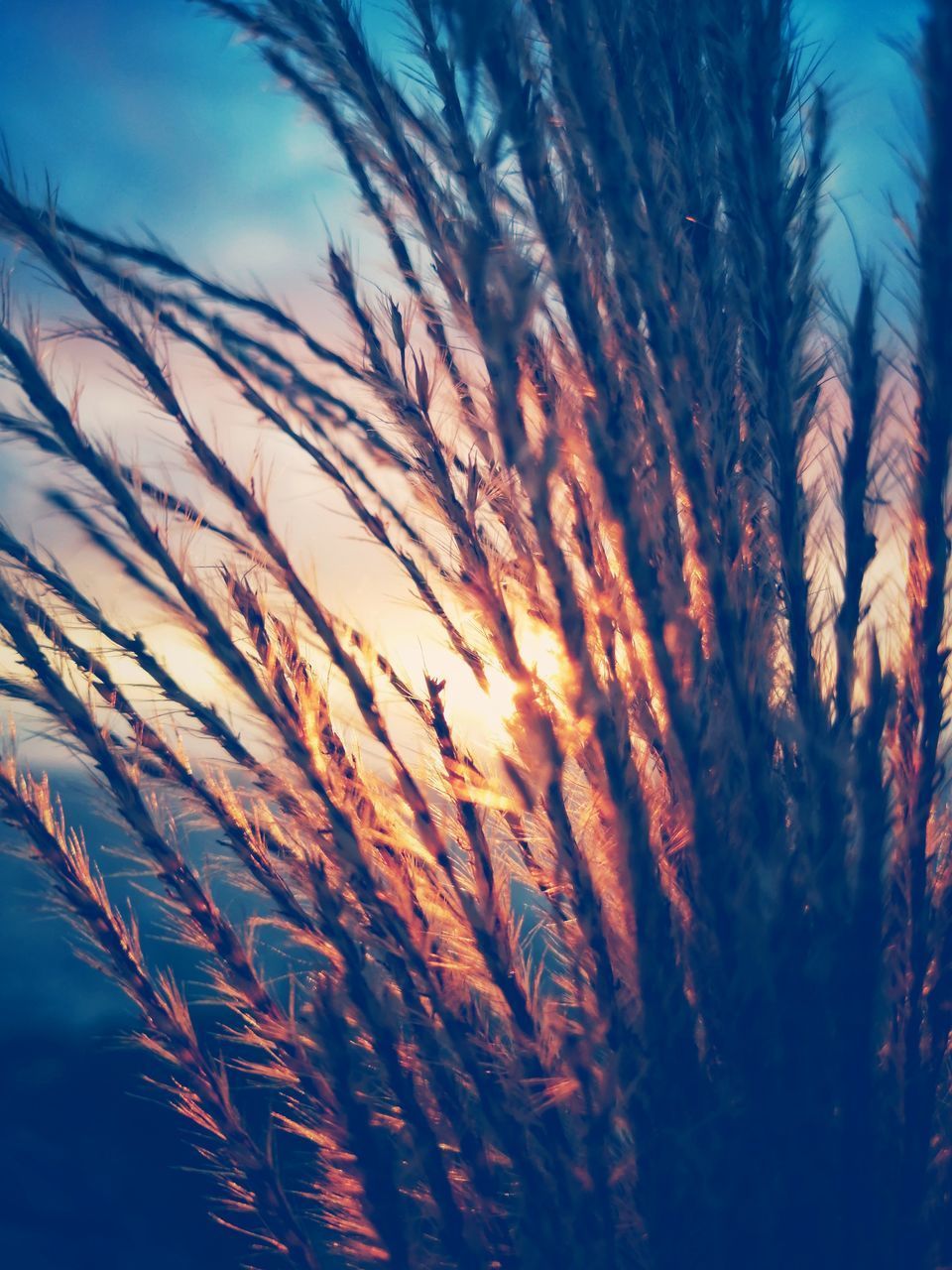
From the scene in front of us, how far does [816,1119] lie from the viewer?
722mm

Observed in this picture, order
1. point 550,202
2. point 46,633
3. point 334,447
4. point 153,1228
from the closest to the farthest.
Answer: point 550,202 → point 46,633 → point 334,447 → point 153,1228

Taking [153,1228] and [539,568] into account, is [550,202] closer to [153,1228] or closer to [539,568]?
[539,568]

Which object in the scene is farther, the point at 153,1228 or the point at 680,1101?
the point at 153,1228

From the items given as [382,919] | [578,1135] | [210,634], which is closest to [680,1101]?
[578,1135]

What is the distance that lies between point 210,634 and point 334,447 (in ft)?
1.12

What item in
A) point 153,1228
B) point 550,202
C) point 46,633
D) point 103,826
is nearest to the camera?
point 550,202

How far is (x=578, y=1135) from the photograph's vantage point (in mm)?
743

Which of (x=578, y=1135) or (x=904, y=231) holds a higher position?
(x=904, y=231)

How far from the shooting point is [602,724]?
0.67 m

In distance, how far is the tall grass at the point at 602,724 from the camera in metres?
0.68

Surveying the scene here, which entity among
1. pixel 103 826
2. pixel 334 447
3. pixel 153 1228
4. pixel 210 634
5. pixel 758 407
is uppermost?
pixel 334 447

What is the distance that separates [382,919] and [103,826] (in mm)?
547

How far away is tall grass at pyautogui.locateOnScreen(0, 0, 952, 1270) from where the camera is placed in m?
0.68

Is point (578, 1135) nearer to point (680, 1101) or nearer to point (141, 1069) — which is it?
point (680, 1101)
